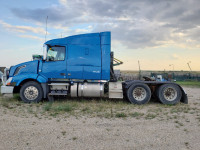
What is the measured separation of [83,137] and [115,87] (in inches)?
194

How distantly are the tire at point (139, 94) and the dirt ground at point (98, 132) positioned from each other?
2146mm

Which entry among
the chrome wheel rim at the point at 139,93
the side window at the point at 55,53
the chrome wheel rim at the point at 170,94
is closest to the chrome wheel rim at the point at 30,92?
the side window at the point at 55,53

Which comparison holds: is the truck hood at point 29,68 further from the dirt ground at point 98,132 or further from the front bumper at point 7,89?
the dirt ground at point 98,132

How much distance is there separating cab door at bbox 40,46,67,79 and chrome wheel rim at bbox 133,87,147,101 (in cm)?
349

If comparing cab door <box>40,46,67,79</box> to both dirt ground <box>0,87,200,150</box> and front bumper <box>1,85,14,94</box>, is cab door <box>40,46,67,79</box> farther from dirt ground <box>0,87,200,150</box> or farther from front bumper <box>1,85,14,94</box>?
dirt ground <box>0,87,200,150</box>

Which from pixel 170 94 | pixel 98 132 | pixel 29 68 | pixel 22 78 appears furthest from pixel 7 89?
pixel 170 94

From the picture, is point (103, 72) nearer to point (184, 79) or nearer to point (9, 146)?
point (9, 146)

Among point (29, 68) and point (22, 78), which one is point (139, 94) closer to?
point (29, 68)

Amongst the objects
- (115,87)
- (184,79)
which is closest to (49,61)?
(115,87)

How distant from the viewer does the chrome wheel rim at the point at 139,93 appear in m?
9.20

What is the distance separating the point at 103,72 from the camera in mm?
9133

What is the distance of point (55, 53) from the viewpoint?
9.26 m

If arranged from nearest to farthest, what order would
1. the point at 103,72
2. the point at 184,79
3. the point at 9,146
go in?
the point at 9,146 → the point at 103,72 → the point at 184,79

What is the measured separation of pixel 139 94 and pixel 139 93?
0.16ft
